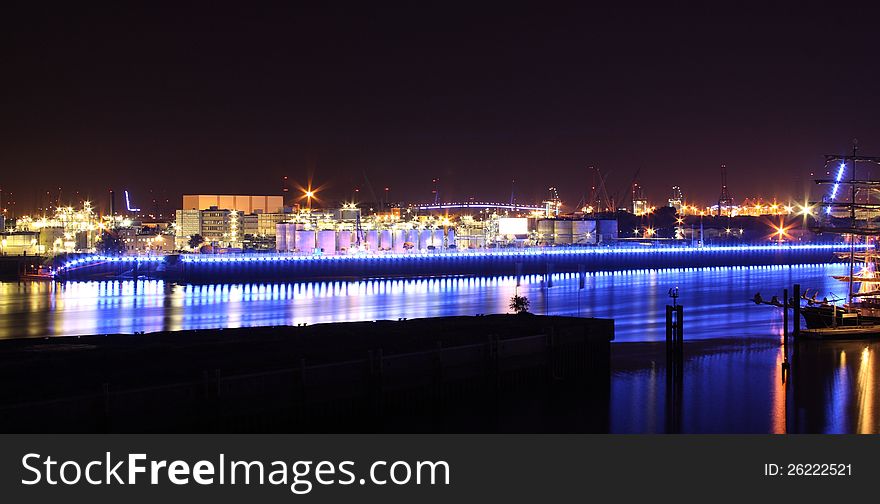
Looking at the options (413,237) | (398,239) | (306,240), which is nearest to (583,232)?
(413,237)

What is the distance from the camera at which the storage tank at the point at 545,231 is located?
340 ft

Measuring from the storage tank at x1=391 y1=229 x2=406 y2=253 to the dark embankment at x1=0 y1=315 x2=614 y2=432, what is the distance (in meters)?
60.6

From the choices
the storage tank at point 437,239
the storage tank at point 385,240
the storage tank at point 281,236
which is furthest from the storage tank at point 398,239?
the storage tank at point 281,236

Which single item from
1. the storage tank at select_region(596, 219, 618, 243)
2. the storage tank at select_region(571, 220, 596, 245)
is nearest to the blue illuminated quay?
the storage tank at select_region(571, 220, 596, 245)

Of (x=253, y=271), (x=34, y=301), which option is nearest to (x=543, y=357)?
(x=34, y=301)

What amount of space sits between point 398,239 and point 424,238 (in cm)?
300

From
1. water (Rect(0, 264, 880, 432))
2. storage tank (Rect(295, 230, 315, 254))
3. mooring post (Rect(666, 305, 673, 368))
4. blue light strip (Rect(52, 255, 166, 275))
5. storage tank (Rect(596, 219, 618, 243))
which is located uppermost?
storage tank (Rect(596, 219, 618, 243))

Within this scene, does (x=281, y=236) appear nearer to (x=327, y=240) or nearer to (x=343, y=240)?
(x=327, y=240)

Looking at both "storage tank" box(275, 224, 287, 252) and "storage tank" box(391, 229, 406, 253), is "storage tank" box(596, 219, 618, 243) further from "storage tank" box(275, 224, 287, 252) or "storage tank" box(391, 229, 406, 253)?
"storage tank" box(275, 224, 287, 252)

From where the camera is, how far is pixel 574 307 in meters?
40.9

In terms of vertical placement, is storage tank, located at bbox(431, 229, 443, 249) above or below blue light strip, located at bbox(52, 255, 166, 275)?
above

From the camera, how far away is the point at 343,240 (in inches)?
3083

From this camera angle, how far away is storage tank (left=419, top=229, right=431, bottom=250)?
82981mm

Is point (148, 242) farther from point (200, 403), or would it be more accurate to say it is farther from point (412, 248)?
point (200, 403)
